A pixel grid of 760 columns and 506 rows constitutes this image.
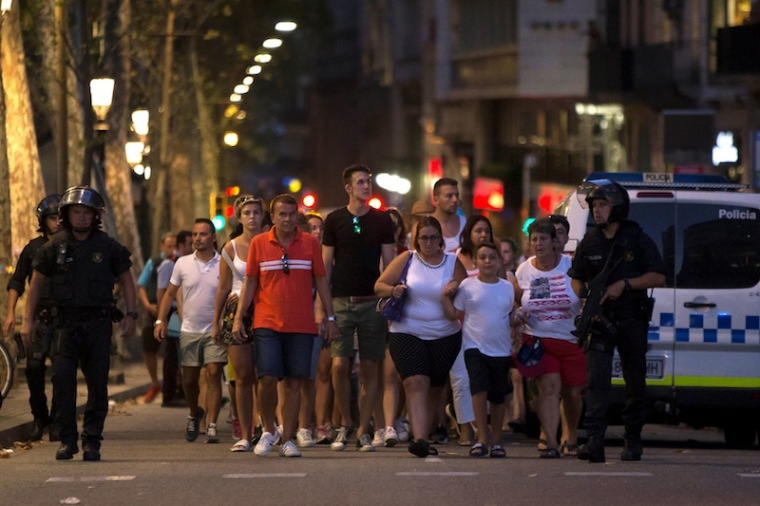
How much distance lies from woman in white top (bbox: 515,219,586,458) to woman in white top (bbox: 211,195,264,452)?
2012mm

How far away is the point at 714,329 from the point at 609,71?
27.5 metres

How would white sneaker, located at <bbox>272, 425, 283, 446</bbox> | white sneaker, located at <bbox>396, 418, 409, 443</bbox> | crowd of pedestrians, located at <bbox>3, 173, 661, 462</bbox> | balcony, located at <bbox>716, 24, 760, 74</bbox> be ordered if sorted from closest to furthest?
1. crowd of pedestrians, located at <bbox>3, 173, 661, 462</bbox>
2. white sneaker, located at <bbox>272, 425, 283, 446</bbox>
3. white sneaker, located at <bbox>396, 418, 409, 443</bbox>
4. balcony, located at <bbox>716, 24, 760, 74</bbox>

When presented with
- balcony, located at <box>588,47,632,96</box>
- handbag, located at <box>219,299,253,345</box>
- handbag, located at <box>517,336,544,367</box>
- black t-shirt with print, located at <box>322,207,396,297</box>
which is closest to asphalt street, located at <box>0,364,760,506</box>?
handbag, located at <box>517,336,544,367</box>

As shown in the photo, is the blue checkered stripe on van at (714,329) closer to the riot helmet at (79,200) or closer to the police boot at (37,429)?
the riot helmet at (79,200)

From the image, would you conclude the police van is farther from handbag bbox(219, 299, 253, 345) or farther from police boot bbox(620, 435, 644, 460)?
handbag bbox(219, 299, 253, 345)

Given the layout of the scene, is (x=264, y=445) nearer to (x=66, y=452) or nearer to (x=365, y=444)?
(x=365, y=444)

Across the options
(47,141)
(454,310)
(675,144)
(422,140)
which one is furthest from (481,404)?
(422,140)

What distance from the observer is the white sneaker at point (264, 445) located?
13078 mm

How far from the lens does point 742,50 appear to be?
31062mm

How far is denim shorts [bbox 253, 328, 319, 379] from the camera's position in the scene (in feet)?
42.7

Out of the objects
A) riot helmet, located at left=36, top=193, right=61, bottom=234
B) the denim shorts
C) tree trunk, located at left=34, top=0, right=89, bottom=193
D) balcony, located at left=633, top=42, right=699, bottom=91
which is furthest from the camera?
balcony, located at left=633, top=42, right=699, bottom=91

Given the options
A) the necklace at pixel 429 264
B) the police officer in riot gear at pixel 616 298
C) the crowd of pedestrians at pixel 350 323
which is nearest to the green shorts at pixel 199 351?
the crowd of pedestrians at pixel 350 323

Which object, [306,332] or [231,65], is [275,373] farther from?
[231,65]

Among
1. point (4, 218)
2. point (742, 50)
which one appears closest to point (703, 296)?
point (4, 218)
